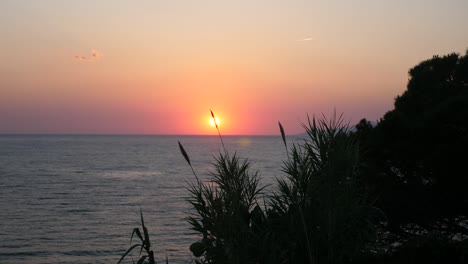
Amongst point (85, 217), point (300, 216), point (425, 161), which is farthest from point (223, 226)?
point (85, 217)

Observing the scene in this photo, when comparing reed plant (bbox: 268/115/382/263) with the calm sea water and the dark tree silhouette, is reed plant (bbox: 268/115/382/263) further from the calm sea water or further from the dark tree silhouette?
the dark tree silhouette

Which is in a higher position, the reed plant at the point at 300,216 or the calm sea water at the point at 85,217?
the reed plant at the point at 300,216

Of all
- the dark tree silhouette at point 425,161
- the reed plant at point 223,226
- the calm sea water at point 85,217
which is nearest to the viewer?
the reed plant at point 223,226

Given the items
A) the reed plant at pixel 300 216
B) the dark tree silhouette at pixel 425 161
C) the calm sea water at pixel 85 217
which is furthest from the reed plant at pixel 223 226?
the dark tree silhouette at pixel 425 161

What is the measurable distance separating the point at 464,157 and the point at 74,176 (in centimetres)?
8166

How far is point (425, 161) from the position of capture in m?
18.0

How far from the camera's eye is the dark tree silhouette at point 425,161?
17.5 m

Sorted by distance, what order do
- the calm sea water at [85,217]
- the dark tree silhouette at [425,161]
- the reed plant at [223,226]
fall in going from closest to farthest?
1. the reed plant at [223,226]
2. the dark tree silhouette at [425,161]
3. the calm sea water at [85,217]

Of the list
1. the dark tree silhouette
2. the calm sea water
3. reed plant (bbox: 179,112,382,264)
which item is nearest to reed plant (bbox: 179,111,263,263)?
reed plant (bbox: 179,112,382,264)

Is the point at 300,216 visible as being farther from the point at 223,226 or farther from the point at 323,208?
the point at 223,226

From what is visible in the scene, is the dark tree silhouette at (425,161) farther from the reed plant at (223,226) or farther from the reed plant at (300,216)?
the reed plant at (223,226)

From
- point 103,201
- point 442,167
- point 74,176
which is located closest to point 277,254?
point 442,167

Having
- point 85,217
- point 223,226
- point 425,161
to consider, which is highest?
point 425,161

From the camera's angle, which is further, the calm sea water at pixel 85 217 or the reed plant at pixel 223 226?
the calm sea water at pixel 85 217
